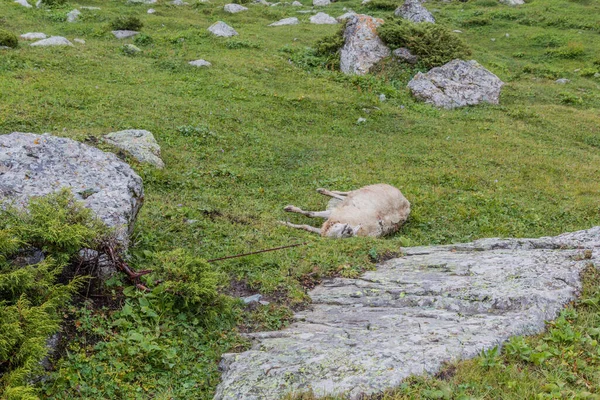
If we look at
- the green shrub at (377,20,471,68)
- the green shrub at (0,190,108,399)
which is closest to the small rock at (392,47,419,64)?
the green shrub at (377,20,471,68)

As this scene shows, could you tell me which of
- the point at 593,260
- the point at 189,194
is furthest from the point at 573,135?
the point at 189,194

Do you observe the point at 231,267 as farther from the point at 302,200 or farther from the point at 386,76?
the point at 386,76

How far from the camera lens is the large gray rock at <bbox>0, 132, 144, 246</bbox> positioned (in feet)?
22.4

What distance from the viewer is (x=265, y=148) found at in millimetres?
14766

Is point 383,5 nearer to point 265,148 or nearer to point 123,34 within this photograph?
point 123,34

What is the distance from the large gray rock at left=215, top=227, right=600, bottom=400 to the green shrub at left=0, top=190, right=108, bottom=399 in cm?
183

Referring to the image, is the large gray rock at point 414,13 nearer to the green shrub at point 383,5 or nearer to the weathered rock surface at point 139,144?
the green shrub at point 383,5

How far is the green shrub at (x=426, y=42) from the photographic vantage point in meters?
23.3

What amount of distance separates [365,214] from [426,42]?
16.3 meters

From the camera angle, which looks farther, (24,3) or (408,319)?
(24,3)

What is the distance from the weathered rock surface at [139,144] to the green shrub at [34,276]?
5726mm

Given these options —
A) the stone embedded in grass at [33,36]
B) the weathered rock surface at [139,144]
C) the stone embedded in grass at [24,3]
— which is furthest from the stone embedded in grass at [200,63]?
the stone embedded in grass at [24,3]

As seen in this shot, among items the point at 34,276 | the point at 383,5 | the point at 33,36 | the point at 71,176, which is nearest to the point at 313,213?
the point at 71,176

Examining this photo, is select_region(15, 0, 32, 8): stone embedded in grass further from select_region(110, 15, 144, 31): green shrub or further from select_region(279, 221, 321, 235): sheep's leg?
select_region(279, 221, 321, 235): sheep's leg
